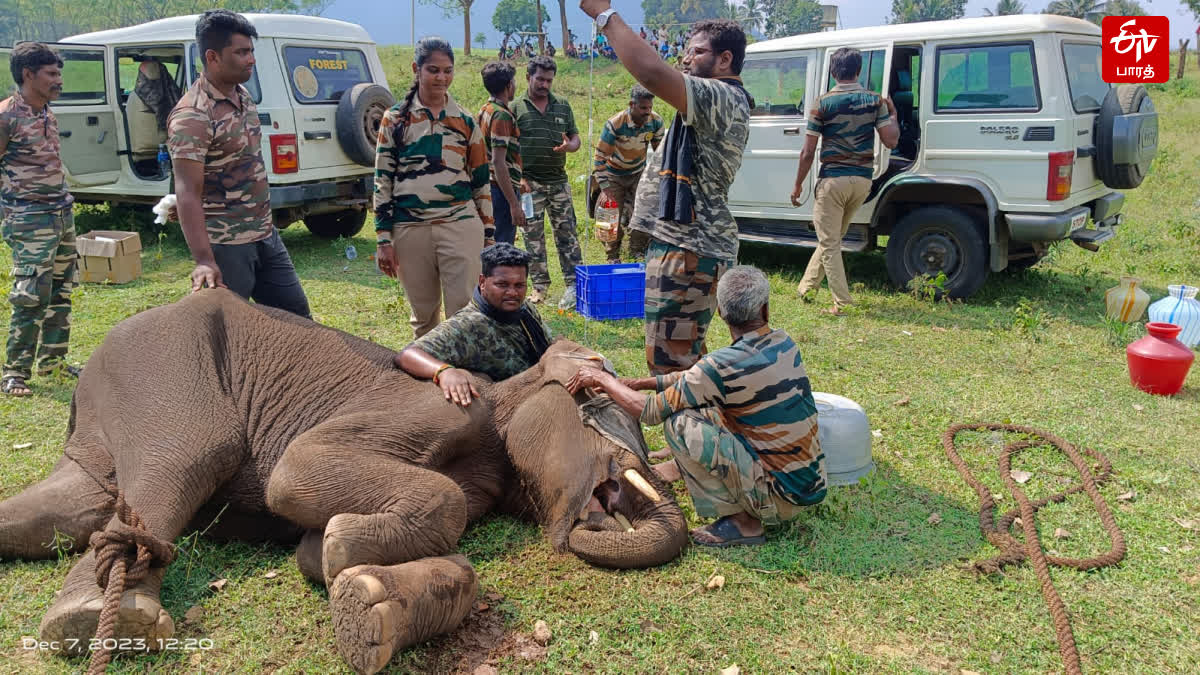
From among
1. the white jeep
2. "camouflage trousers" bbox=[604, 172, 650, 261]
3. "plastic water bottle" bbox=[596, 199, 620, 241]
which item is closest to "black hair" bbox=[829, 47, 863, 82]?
"camouflage trousers" bbox=[604, 172, 650, 261]

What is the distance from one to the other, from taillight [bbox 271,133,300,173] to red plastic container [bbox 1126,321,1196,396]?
7694mm

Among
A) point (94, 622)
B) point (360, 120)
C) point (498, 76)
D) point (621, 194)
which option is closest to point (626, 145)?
point (621, 194)

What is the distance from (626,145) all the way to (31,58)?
188 inches

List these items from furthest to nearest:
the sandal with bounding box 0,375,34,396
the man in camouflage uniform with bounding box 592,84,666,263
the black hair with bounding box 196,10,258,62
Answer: the man in camouflage uniform with bounding box 592,84,666,263
the sandal with bounding box 0,375,34,396
the black hair with bounding box 196,10,258,62

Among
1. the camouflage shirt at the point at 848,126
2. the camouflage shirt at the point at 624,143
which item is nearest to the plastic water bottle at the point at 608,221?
the camouflage shirt at the point at 624,143

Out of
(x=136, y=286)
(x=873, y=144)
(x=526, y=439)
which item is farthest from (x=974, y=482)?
(x=136, y=286)

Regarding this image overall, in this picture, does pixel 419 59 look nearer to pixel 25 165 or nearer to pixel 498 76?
pixel 498 76

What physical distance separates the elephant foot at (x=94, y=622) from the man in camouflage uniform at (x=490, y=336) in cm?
135

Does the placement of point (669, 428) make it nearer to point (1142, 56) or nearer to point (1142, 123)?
point (1142, 123)

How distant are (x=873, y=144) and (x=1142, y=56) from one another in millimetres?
6116

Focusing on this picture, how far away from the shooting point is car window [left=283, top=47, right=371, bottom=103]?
8922 mm

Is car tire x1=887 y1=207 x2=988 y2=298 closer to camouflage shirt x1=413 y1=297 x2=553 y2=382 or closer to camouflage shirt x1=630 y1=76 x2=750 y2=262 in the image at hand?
camouflage shirt x1=630 y1=76 x2=750 y2=262

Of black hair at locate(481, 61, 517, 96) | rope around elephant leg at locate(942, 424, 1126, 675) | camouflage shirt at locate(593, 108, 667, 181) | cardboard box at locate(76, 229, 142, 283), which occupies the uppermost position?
black hair at locate(481, 61, 517, 96)

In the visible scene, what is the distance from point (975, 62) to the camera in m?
7.32
